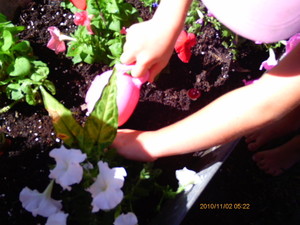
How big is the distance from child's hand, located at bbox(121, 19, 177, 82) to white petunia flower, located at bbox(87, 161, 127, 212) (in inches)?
14.7

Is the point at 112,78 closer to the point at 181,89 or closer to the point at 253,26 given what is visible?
the point at 253,26

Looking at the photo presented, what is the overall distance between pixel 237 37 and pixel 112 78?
0.78 meters

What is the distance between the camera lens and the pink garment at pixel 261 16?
82 cm

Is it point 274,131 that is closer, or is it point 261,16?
point 261,16

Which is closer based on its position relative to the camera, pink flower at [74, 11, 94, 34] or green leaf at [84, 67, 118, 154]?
green leaf at [84, 67, 118, 154]

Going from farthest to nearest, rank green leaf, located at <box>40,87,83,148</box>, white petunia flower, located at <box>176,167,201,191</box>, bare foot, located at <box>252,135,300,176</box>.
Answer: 1. bare foot, located at <box>252,135,300,176</box>
2. white petunia flower, located at <box>176,167,201,191</box>
3. green leaf, located at <box>40,87,83,148</box>

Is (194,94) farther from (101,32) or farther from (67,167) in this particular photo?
(67,167)

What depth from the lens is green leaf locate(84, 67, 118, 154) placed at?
868 millimetres

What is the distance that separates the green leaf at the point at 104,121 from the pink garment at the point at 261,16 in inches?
11.4

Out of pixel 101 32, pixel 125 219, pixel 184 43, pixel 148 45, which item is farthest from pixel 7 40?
pixel 125 219

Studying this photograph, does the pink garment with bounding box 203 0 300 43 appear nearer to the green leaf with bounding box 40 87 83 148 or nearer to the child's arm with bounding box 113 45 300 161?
the child's arm with bounding box 113 45 300 161

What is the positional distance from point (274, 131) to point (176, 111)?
397 millimetres

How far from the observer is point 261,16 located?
2.77 ft
